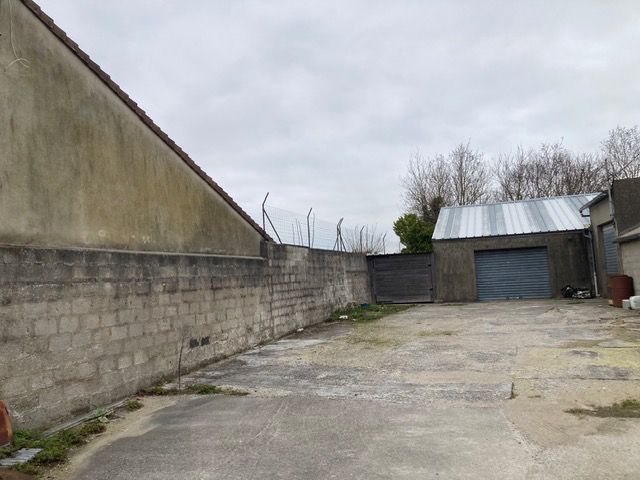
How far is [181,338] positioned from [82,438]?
2803 millimetres

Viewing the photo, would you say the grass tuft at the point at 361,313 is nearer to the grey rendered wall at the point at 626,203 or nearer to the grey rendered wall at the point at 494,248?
the grey rendered wall at the point at 494,248

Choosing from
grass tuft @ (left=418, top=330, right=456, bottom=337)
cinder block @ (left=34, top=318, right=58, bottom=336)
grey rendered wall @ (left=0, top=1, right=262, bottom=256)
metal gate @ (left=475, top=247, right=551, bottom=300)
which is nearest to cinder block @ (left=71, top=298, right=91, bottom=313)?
cinder block @ (left=34, top=318, right=58, bottom=336)

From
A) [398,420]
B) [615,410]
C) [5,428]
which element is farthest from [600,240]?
[5,428]

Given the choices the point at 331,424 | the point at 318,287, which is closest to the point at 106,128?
the point at 331,424

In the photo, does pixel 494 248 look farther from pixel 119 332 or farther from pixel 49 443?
pixel 49 443

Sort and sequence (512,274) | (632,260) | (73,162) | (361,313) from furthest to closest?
(512,274), (361,313), (632,260), (73,162)

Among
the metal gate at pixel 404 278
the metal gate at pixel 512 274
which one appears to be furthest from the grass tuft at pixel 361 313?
the metal gate at pixel 512 274

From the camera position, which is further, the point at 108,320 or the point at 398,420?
the point at 108,320

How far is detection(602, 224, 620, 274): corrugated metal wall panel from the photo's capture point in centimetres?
1537

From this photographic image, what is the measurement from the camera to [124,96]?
6223mm

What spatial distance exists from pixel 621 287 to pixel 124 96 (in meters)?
13.5

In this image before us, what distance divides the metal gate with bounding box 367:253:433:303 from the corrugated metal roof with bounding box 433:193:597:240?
58.0 inches

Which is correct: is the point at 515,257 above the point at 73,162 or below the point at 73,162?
below

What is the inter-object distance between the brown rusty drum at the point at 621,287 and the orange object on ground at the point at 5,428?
14.4m
